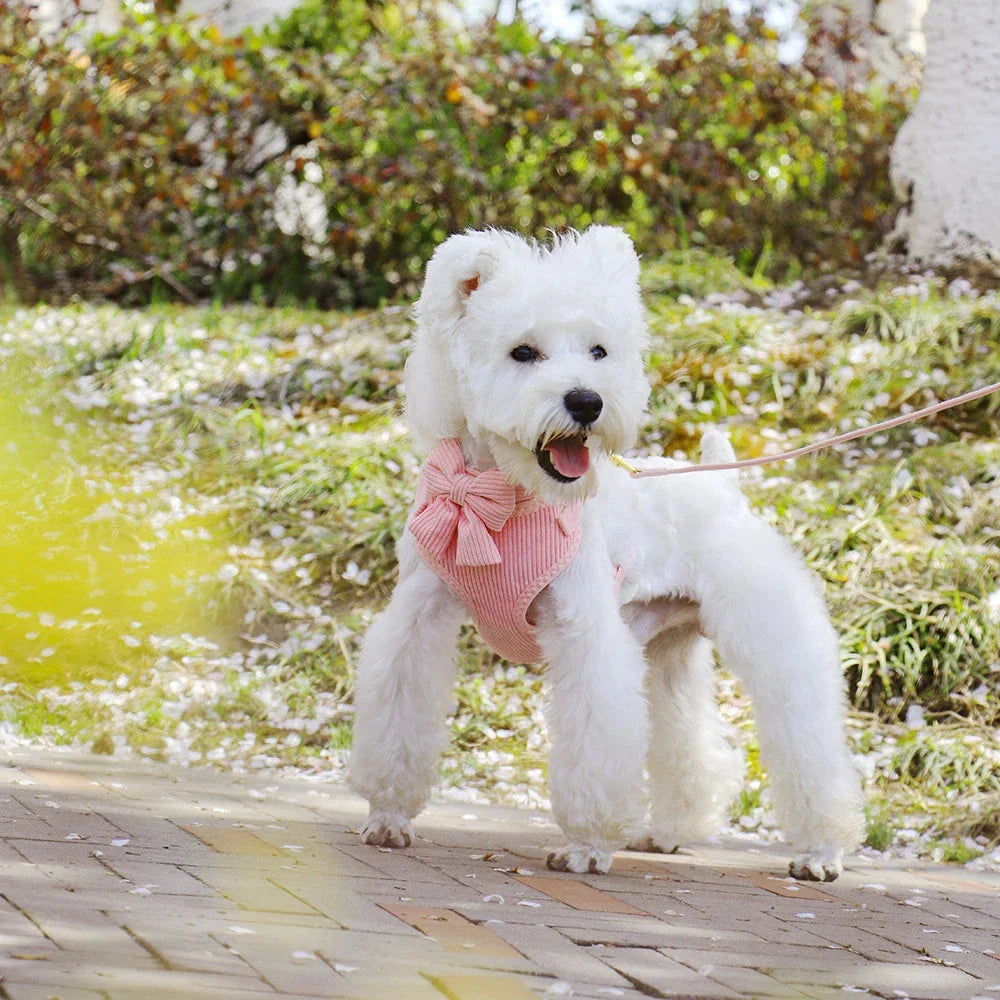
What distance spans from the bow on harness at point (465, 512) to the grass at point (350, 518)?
1.64 m

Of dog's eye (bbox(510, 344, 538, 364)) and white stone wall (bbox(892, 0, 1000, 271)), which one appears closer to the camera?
dog's eye (bbox(510, 344, 538, 364))

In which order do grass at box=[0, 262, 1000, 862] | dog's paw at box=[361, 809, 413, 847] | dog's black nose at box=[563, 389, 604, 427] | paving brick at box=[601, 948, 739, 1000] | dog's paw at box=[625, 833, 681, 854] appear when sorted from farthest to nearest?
1. grass at box=[0, 262, 1000, 862]
2. dog's paw at box=[625, 833, 681, 854]
3. dog's paw at box=[361, 809, 413, 847]
4. dog's black nose at box=[563, 389, 604, 427]
5. paving brick at box=[601, 948, 739, 1000]

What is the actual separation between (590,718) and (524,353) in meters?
0.90

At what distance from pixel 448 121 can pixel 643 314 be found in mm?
5609

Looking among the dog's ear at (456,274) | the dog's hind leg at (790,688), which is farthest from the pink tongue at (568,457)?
the dog's hind leg at (790,688)

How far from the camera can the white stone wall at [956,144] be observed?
786cm

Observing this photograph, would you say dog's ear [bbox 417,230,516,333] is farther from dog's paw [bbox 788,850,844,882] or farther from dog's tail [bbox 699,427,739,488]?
dog's paw [bbox 788,850,844,882]

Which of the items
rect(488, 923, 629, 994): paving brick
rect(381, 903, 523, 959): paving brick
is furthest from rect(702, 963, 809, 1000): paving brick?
rect(381, 903, 523, 959): paving brick

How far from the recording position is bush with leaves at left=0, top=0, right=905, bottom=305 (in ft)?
27.7

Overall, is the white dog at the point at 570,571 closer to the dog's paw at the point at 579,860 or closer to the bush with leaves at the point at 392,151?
the dog's paw at the point at 579,860

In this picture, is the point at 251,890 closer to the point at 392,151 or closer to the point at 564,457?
the point at 564,457

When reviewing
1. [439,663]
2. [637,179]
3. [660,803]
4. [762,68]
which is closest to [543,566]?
[439,663]

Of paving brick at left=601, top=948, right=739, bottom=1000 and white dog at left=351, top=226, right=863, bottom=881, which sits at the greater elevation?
white dog at left=351, top=226, right=863, bottom=881

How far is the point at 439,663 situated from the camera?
3441 mm
